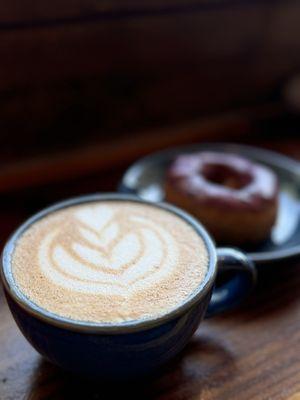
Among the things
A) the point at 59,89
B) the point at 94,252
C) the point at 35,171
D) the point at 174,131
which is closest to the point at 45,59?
the point at 59,89

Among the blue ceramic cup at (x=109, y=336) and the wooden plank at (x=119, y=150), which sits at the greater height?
the blue ceramic cup at (x=109, y=336)

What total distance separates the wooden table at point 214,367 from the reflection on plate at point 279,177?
0.16 metres

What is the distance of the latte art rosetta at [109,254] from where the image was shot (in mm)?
507

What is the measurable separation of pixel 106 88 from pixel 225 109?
363mm

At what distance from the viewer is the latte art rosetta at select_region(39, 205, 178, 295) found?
507 mm

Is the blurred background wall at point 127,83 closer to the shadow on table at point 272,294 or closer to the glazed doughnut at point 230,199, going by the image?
the glazed doughnut at point 230,199

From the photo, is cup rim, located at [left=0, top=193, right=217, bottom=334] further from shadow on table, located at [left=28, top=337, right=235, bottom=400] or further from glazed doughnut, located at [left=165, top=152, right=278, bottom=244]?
glazed doughnut, located at [left=165, top=152, right=278, bottom=244]

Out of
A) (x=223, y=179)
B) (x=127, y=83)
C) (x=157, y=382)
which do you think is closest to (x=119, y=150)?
(x=127, y=83)

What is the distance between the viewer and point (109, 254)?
0.55 m

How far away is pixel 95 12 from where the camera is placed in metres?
0.89

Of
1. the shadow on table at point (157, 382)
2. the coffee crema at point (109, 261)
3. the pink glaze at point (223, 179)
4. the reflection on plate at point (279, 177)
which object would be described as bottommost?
the shadow on table at point (157, 382)

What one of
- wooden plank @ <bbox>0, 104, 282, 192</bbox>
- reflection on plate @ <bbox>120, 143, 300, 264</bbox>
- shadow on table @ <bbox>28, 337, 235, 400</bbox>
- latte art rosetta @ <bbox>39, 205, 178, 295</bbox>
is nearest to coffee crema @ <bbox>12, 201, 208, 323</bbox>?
latte art rosetta @ <bbox>39, 205, 178, 295</bbox>

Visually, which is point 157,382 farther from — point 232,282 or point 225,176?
point 225,176

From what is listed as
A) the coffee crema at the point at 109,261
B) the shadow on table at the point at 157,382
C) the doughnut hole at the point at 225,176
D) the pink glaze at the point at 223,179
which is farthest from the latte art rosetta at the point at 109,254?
the doughnut hole at the point at 225,176
